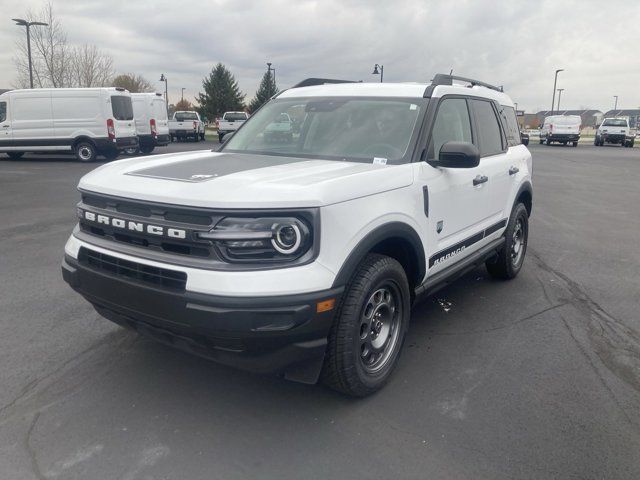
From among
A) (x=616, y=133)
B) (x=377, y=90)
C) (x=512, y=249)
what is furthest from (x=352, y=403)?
(x=616, y=133)

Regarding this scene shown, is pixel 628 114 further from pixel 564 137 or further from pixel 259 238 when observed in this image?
pixel 259 238

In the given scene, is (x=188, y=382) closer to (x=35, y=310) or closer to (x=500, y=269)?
(x=35, y=310)

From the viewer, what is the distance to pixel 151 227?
9.46 ft

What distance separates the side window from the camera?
3.99 meters

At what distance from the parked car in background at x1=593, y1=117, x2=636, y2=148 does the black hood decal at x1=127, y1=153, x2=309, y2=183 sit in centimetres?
4120

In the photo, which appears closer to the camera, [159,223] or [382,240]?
[159,223]

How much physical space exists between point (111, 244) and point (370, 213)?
1489mm

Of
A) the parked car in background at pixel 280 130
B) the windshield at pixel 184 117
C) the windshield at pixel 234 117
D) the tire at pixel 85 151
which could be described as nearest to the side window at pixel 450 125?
the parked car in background at pixel 280 130

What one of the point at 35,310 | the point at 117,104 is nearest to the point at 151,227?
the point at 35,310

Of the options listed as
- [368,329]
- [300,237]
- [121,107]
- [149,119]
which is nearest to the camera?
[300,237]

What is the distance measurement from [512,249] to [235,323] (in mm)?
3952

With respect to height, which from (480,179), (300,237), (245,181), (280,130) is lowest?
(300,237)

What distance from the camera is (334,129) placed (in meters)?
4.22

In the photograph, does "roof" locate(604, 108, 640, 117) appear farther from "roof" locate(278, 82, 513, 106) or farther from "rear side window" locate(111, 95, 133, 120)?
"roof" locate(278, 82, 513, 106)
